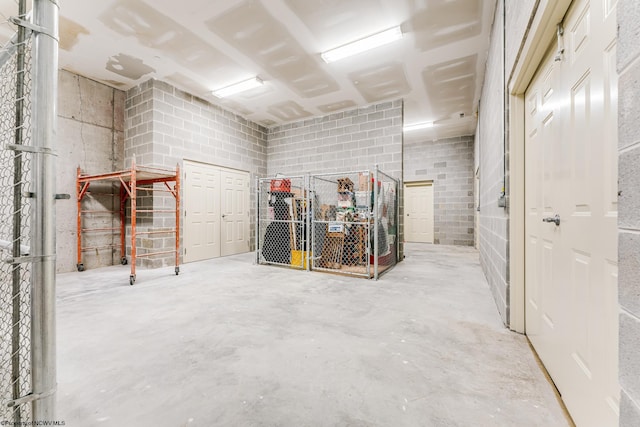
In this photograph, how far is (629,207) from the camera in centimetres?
61

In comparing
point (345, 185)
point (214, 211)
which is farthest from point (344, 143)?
point (214, 211)

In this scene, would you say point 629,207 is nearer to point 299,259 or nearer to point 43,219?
point 43,219

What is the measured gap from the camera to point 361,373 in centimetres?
166

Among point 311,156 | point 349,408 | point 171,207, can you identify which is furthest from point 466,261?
point 171,207

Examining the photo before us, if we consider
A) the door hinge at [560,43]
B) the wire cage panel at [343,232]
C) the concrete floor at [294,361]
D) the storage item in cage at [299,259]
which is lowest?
the concrete floor at [294,361]

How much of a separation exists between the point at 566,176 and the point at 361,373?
1.60 m

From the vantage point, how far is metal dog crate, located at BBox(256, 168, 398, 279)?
4496 millimetres

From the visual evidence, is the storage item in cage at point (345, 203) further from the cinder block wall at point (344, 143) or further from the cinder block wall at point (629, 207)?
the cinder block wall at point (629, 207)

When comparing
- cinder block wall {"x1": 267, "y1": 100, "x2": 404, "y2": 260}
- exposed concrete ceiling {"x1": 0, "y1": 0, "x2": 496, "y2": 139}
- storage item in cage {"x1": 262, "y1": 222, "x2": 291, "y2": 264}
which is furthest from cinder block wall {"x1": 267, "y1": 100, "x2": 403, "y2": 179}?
storage item in cage {"x1": 262, "y1": 222, "x2": 291, "y2": 264}

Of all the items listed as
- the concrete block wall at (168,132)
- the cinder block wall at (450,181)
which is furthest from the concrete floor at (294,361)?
the cinder block wall at (450,181)

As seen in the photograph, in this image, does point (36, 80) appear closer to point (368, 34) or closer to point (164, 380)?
point (164, 380)

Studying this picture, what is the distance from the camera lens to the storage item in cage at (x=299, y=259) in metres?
4.75

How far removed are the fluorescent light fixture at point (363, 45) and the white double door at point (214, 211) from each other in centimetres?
342

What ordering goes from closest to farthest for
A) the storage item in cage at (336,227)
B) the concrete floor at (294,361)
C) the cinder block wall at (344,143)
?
1. the concrete floor at (294,361)
2. the storage item in cage at (336,227)
3. the cinder block wall at (344,143)
